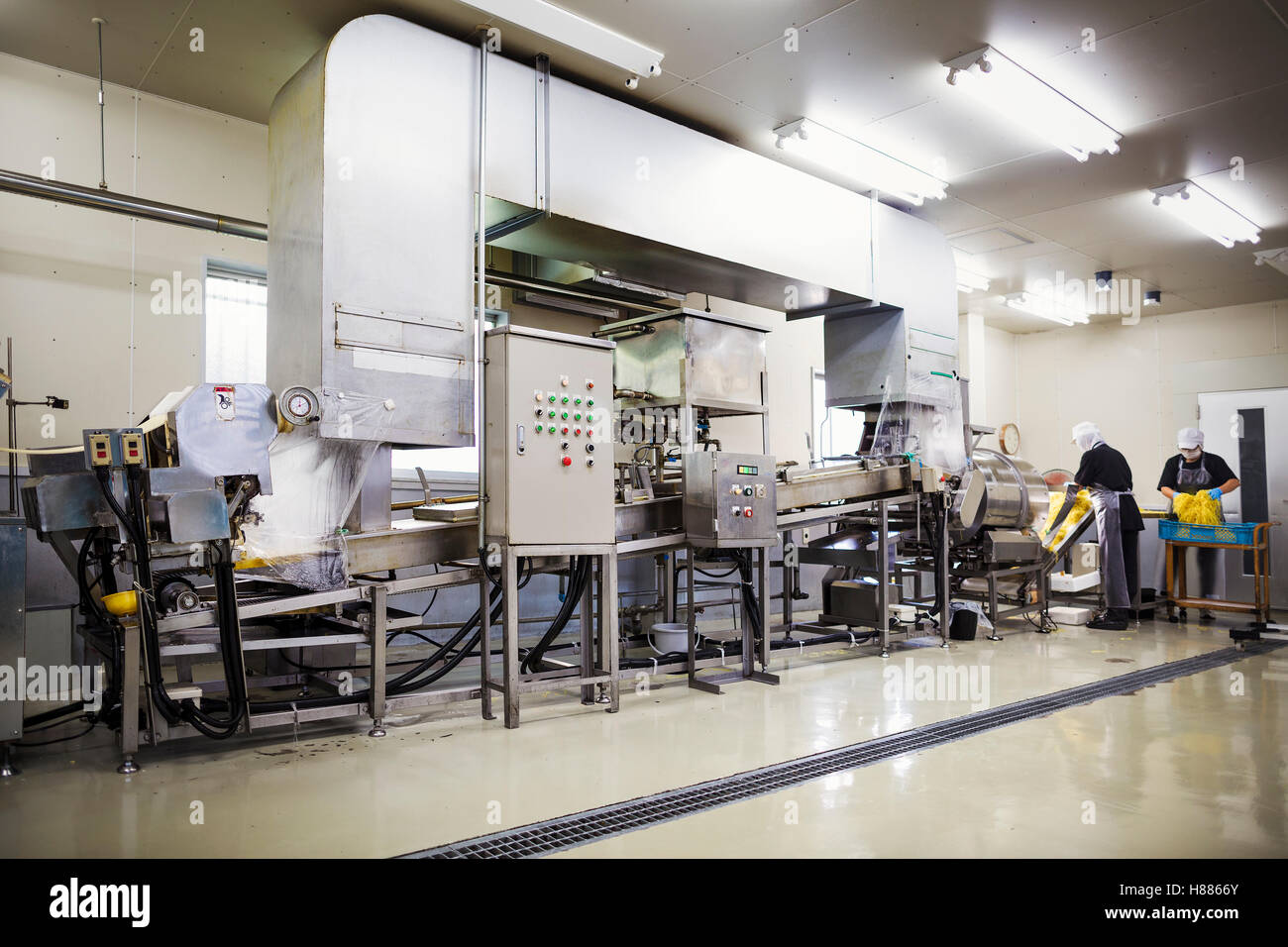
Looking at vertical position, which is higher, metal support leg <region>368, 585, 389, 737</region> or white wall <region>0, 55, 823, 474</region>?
white wall <region>0, 55, 823, 474</region>

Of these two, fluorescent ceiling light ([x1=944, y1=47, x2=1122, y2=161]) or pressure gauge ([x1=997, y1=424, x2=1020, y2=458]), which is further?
pressure gauge ([x1=997, y1=424, x2=1020, y2=458])

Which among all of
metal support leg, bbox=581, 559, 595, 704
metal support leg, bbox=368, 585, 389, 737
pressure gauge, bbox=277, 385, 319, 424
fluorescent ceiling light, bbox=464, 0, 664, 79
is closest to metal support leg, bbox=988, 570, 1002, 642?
metal support leg, bbox=581, 559, 595, 704

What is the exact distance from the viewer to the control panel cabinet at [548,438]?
139 inches

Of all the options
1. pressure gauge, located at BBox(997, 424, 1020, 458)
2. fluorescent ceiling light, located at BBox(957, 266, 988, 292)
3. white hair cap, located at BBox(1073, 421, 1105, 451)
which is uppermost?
fluorescent ceiling light, located at BBox(957, 266, 988, 292)

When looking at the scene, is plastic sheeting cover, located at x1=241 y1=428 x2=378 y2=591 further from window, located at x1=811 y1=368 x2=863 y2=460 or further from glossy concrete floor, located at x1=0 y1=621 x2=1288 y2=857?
window, located at x1=811 y1=368 x2=863 y2=460

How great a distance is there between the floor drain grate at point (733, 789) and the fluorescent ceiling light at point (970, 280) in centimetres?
463

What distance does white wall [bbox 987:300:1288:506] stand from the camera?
8773 mm

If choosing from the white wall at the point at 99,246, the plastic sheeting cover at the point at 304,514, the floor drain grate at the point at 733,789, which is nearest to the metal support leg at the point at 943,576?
the floor drain grate at the point at 733,789

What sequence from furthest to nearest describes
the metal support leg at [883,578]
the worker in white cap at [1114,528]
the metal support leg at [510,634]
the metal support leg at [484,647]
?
the worker in white cap at [1114,528] < the metal support leg at [883,578] < the metal support leg at [484,647] < the metal support leg at [510,634]

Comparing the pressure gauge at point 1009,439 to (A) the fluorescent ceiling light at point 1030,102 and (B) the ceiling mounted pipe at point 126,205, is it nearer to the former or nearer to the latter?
(A) the fluorescent ceiling light at point 1030,102

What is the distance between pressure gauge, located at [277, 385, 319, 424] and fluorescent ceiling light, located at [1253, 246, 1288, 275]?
7966mm

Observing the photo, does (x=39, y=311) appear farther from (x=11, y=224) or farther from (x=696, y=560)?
(x=696, y=560)

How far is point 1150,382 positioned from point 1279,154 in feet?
14.4
